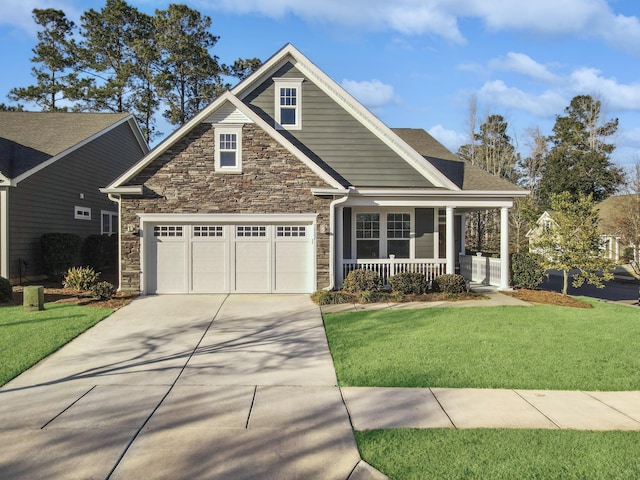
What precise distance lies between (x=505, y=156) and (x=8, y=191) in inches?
1468

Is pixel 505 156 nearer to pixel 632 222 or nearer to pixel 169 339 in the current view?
pixel 632 222

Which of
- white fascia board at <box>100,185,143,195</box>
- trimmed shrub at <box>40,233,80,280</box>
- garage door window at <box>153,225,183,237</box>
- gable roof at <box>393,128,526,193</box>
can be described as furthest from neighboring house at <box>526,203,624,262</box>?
trimmed shrub at <box>40,233,80,280</box>

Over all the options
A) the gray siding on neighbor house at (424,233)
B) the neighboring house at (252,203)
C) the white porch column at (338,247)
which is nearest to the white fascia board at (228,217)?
the neighboring house at (252,203)

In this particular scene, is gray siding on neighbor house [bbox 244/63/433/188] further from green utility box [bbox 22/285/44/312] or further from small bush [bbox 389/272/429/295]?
green utility box [bbox 22/285/44/312]

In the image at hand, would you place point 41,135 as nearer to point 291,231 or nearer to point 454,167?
point 291,231

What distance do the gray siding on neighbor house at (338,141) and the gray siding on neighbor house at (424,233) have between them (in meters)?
1.33

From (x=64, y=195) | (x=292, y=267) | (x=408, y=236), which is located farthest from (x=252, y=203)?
(x=64, y=195)

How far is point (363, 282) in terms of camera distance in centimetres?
1302

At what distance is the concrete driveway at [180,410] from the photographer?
3.93 meters

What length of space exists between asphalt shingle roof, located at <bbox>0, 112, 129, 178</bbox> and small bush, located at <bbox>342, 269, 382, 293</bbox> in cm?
1105

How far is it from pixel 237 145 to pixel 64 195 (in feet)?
27.3

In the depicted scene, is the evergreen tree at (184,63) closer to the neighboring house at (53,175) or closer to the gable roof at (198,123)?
the neighboring house at (53,175)

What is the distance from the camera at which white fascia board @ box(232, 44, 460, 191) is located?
1455cm

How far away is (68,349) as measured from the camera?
303 inches
